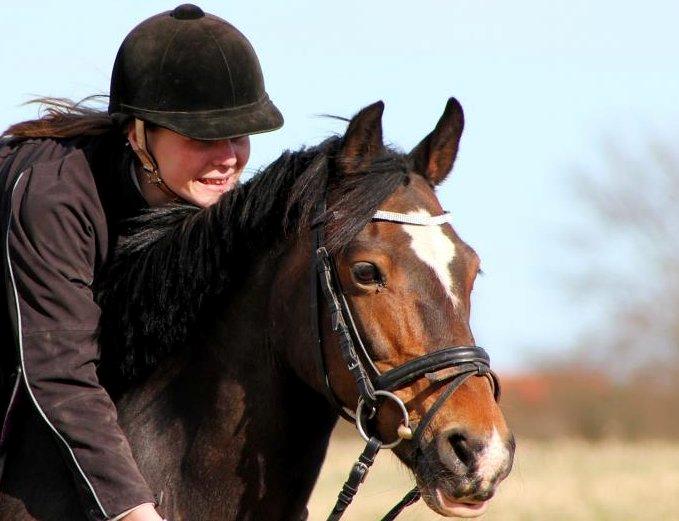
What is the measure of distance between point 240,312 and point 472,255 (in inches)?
34.7

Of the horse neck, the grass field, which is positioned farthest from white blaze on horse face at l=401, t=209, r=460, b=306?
the grass field

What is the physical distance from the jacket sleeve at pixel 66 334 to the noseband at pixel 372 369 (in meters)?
0.71

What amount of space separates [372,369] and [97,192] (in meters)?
1.18

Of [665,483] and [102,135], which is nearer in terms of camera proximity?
[102,135]

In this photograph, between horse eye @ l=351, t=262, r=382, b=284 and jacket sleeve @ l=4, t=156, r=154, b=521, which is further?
horse eye @ l=351, t=262, r=382, b=284

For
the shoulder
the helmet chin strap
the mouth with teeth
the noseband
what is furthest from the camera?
the mouth with teeth

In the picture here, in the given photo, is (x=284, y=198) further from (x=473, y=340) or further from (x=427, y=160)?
(x=473, y=340)

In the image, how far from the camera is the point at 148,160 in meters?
4.41

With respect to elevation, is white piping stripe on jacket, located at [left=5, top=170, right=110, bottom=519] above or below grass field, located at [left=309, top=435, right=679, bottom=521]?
above

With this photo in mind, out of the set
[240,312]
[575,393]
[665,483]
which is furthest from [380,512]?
[575,393]

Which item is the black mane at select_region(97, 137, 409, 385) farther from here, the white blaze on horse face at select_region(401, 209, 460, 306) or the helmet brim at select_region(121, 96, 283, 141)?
the white blaze on horse face at select_region(401, 209, 460, 306)

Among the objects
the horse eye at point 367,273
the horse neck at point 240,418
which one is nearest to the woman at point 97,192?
the horse neck at point 240,418

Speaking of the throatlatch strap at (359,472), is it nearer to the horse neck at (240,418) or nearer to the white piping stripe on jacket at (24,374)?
the horse neck at (240,418)

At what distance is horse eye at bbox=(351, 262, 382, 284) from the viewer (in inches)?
155
